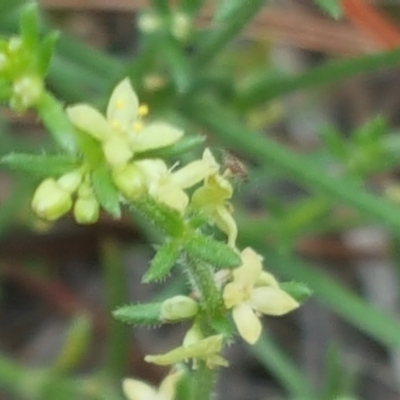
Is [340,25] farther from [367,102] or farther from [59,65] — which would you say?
[59,65]

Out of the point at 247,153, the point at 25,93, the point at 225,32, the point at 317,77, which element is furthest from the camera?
the point at 247,153

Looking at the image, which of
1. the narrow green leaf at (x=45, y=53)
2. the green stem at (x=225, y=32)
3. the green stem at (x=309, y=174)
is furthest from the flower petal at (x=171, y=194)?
the green stem at (x=309, y=174)

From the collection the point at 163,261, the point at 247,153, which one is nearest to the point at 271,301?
the point at 163,261

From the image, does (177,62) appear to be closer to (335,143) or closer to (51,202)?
(335,143)

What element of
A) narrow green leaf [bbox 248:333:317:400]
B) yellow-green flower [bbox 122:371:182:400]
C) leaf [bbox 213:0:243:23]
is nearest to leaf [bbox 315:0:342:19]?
leaf [bbox 213:0:243:23]

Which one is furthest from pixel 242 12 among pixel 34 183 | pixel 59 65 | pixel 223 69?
pixel 223 69

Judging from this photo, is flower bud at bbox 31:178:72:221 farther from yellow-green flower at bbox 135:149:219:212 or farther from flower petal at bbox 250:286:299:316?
flower petal at bbox 250:286:299:316
